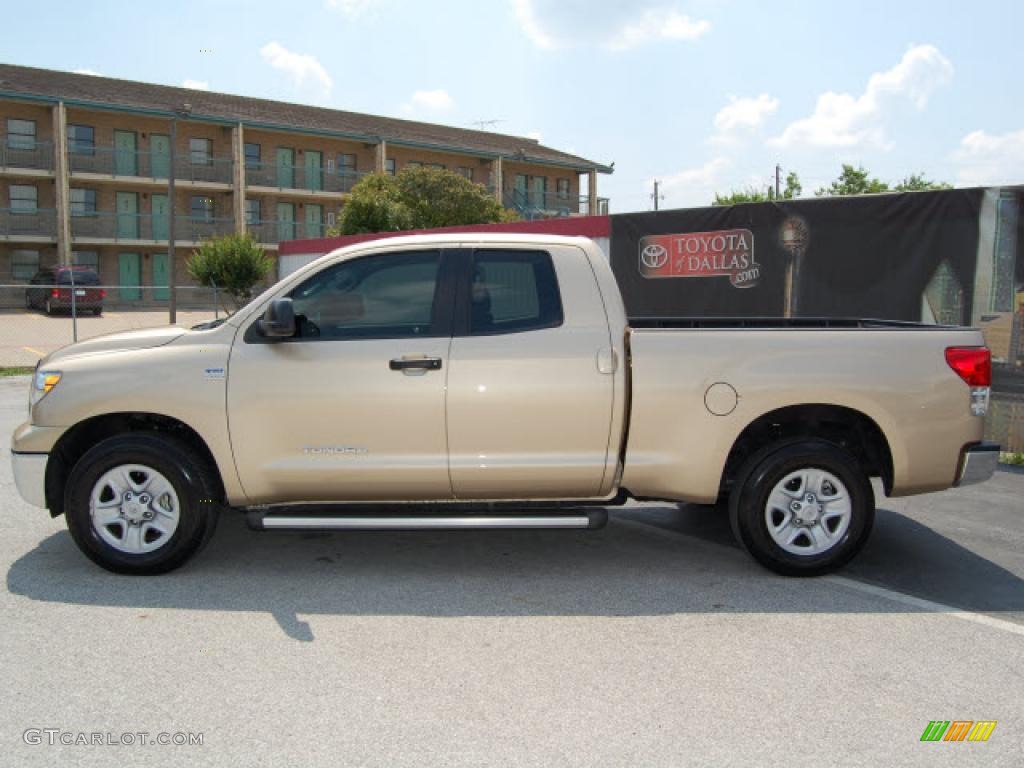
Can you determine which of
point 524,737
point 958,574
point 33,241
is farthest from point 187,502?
point 33,241

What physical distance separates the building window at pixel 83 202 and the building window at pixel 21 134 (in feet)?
8.56

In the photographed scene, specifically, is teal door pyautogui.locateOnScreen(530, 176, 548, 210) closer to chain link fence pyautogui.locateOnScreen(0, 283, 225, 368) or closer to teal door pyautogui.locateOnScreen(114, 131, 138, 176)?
chain link fence pyautogui.locateOnScreen(0, 283, 225, 368)

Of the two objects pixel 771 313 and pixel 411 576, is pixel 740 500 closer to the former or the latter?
pixel 411 576

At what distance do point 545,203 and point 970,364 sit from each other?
5134 centimetres

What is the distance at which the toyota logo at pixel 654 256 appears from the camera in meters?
11.5

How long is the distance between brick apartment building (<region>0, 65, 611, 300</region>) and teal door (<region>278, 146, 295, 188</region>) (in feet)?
0.18

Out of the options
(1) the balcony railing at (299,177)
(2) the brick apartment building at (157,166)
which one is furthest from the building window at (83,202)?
(1) the balcony railing at (299,177)

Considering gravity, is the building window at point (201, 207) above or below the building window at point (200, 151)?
below

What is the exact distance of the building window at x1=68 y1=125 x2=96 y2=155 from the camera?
39875mm

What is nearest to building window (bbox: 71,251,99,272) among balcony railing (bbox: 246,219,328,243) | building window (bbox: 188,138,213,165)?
building window (bbox: 188,138,213,165)

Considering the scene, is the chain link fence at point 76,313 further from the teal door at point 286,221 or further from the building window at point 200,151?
the building window at point 200,151

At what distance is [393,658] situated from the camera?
12.9 ft
